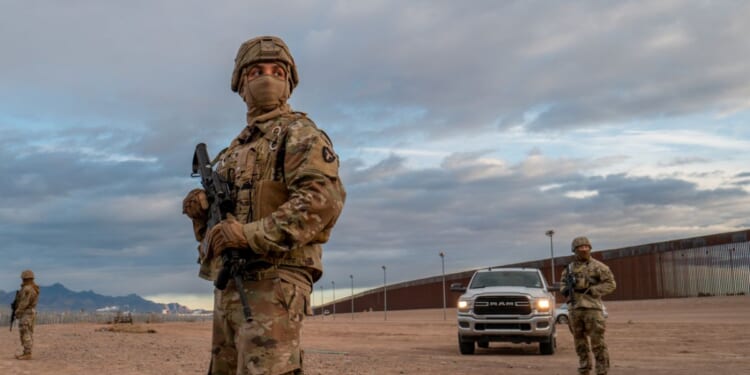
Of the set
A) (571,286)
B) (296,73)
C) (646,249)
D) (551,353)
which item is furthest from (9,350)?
(646,249)

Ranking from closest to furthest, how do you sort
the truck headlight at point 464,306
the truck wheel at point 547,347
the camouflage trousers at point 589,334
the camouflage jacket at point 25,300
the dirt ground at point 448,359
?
the camouflage trousers at point 589,334, the dirt ground at point 448,359, the camouflage jacket at point 25,300, the truck headlight at point 464,306, the truck wheel at point 547,347

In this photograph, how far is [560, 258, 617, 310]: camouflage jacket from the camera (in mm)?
12125

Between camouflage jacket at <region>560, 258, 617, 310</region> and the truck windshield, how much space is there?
5560 mm

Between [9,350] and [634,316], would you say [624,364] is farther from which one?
[634,316]

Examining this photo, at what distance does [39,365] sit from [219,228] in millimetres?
14595

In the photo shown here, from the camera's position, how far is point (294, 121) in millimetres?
3945

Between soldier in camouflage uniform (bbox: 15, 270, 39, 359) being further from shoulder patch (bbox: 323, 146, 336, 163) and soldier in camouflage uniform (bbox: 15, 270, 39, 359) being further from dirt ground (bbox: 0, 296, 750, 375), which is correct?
shoulder patch (bbox: 323, 146, 336, 163)

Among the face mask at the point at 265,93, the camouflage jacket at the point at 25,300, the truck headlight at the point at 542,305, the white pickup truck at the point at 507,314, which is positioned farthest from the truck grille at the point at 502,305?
the face mask at the point at 265,93

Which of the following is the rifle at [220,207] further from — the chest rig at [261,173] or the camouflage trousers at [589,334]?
the camouflage trousers at [589,334]

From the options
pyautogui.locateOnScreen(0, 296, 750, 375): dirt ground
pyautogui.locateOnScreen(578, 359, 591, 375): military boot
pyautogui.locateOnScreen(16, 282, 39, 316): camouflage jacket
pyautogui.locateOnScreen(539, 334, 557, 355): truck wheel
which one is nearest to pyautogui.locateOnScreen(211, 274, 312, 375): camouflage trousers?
pyautogui.locateOnScreen(578, 359, 591, 375): military boot

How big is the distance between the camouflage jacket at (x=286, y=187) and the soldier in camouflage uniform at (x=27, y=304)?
48.4ft

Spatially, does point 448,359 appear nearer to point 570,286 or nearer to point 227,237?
point 570,286

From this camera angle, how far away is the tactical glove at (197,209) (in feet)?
13.0

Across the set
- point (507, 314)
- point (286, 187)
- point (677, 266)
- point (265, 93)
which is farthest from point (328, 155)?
point (677, 266)
